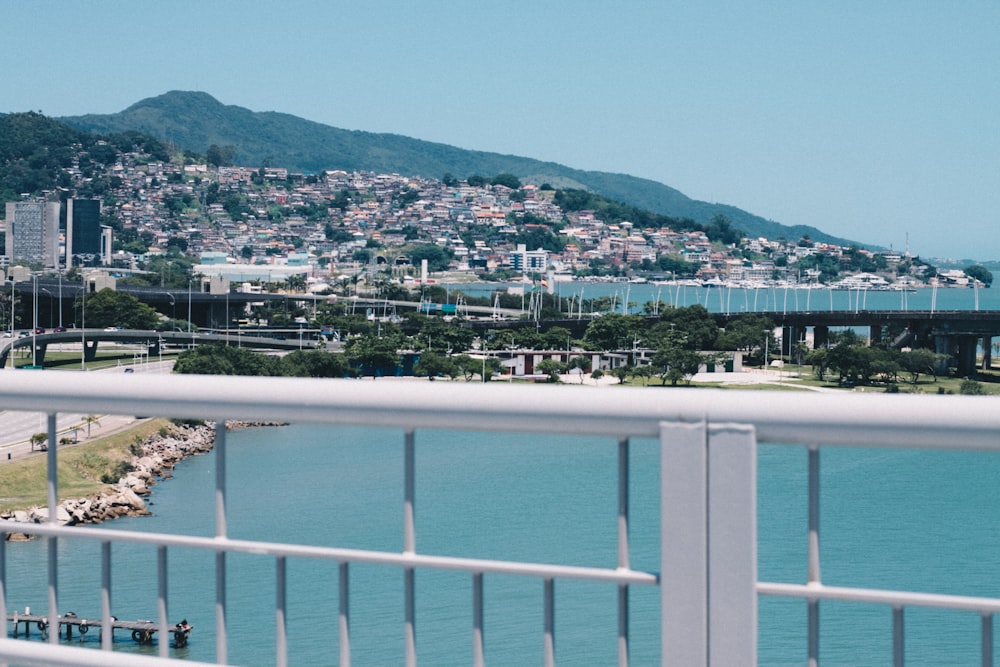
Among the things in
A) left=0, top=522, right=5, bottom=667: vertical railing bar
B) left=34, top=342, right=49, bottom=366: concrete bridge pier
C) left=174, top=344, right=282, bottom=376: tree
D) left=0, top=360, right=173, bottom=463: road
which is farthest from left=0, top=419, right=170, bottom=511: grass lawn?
left=0, top=522, right=5, bottom=667: vertical railing bar

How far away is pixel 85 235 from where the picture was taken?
68.4m

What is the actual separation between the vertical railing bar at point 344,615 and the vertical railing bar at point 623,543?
21 cm

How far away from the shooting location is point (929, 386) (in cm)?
2416

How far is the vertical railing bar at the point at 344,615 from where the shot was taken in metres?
0.89

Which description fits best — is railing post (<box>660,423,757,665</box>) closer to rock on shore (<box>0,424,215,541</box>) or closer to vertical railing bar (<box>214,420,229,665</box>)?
vertical railing bar (<box>214,420,229,665</box>)

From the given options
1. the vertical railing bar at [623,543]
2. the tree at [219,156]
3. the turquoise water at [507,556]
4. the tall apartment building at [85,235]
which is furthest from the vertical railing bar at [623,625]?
the tree at [219,156]

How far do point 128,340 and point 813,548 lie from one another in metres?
28.0

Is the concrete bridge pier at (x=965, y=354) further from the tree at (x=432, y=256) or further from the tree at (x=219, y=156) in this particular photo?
the tree at (x=219, y=156)

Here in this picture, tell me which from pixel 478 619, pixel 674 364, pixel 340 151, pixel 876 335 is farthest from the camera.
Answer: pixel 340 151

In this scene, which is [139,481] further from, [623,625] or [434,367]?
[623,625]

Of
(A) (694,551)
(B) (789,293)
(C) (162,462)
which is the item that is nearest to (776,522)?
(C) (162,462)

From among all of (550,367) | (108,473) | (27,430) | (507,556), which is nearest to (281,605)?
(507,556)

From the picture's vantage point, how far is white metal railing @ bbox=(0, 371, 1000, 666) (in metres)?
0.75

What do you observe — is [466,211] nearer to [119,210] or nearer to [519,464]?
[119,210]
